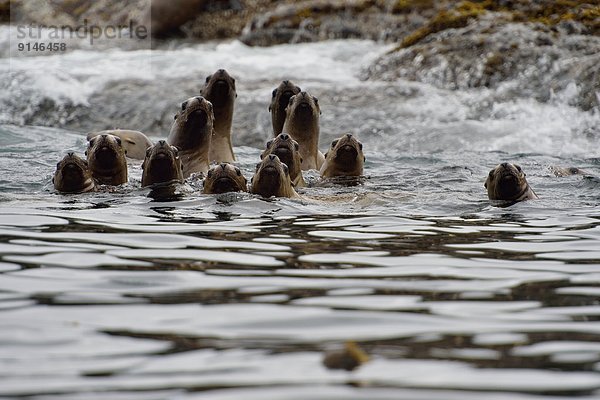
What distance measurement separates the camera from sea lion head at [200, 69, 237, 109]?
1019 cm

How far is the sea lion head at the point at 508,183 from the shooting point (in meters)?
8.02

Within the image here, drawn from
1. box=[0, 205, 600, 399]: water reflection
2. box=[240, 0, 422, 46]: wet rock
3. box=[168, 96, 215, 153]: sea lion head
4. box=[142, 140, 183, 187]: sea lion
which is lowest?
box=[0, 205, 600, 399]: water reflection

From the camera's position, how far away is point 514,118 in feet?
44.2

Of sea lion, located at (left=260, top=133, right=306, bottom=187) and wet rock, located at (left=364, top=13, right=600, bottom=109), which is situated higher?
wet rock, located at (left=364, top=13, right=600, bottom=109)

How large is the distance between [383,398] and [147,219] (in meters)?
4.05

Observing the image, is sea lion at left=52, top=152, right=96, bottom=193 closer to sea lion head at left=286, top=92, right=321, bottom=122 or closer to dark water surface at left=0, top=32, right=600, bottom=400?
dark water surface at left=0, top=32, right=600, bottom=400

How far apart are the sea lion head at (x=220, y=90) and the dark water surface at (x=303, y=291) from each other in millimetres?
1062

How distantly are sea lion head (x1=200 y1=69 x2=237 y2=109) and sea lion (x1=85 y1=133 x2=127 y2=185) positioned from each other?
5.13 feet

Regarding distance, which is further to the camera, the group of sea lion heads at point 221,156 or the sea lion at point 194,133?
the sea lion at point 194,133

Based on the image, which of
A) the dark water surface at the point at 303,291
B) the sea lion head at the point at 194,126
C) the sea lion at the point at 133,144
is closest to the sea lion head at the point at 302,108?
the dark water surface at the point at 303,291

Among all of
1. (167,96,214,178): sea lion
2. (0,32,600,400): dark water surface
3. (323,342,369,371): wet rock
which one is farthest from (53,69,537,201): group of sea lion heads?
(323,342,369,371): wet rock

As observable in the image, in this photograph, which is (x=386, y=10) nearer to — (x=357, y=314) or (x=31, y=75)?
(x=31, y=75)

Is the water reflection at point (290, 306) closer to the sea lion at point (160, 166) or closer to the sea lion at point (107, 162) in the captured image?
the sea lion at point (160, 166)

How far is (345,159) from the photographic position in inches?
390
